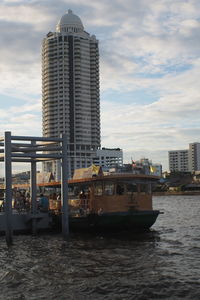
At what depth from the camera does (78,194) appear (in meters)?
31.9

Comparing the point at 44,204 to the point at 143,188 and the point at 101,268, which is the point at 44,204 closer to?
the point at 143,188

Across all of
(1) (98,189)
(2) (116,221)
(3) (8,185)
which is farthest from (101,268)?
(1) (98,189)

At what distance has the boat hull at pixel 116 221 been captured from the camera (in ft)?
87.7

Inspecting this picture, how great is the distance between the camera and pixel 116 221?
26.8m

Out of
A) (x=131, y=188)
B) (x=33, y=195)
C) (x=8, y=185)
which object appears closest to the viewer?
(x=8, y=185)

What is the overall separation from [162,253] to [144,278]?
203 inches

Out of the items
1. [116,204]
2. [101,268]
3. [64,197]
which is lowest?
[101,268]

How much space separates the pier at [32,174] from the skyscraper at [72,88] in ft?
503

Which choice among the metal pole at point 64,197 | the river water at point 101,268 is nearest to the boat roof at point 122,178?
the metal pole at point 64,197

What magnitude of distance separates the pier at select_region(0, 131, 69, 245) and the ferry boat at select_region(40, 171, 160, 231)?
2.05m

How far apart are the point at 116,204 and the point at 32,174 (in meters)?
6.14

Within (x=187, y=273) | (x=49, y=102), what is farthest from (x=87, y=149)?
(x=187, y=273)

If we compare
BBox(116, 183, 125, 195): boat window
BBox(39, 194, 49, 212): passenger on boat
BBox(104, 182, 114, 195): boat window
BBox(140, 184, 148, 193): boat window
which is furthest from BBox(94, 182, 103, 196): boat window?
BBox(39, 194, 49, 212): passenger on boat

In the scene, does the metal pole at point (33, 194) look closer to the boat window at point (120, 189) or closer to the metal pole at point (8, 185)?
the metal pole at point (8, 185)
